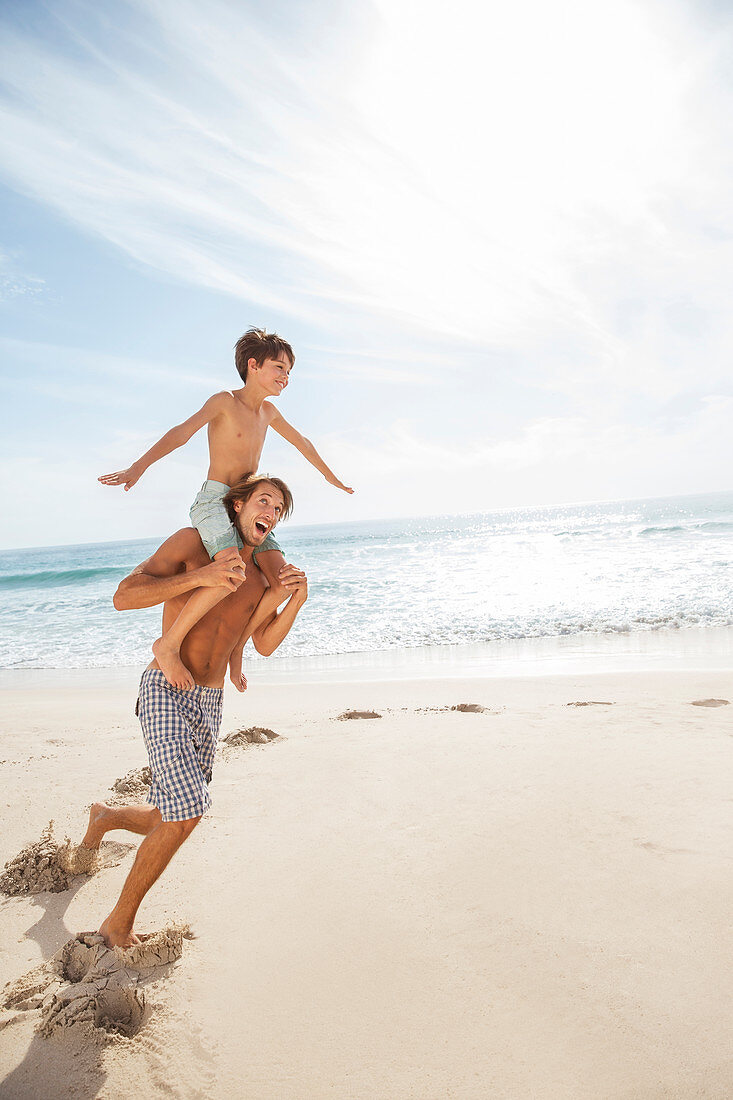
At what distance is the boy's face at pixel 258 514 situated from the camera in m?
2.99

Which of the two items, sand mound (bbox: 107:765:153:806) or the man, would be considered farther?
sand mound (bbox: 107:765:153:806)

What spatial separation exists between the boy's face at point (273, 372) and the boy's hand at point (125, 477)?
2.86 feet

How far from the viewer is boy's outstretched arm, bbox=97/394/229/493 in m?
3.13

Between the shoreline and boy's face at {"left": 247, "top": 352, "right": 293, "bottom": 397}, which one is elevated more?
boy's face at {"left": 247, "top": 352, "right": 293, "bottom": 397}

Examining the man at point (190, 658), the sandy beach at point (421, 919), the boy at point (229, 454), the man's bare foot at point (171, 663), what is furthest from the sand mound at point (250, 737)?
the man's bare foot at point (171, 663)

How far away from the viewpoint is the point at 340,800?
170 inches

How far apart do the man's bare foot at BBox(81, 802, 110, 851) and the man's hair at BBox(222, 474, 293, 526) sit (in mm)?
1634

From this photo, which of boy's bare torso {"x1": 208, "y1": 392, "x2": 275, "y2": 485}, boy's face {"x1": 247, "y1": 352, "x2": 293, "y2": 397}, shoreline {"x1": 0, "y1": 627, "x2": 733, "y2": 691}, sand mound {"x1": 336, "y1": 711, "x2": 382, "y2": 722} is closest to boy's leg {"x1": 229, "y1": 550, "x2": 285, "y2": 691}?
boy's bare torso {"x1": 208, "y1": 392, "x2": 275, "y2": 485}

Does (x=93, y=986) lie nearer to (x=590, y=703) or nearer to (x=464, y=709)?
(x=464, y=709)

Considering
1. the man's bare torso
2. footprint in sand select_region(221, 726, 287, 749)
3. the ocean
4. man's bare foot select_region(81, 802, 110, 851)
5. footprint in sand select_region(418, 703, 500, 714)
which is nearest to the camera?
the man's bare torso

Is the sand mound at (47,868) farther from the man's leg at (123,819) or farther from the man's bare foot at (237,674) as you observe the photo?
the man's bare foot at (237,674)

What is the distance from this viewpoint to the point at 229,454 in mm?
3598

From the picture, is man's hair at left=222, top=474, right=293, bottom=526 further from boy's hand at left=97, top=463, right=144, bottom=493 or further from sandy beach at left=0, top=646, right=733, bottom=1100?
sandy beach at left=0, top=646, right=733, bottom=1100

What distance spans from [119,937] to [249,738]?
3.07 meters
